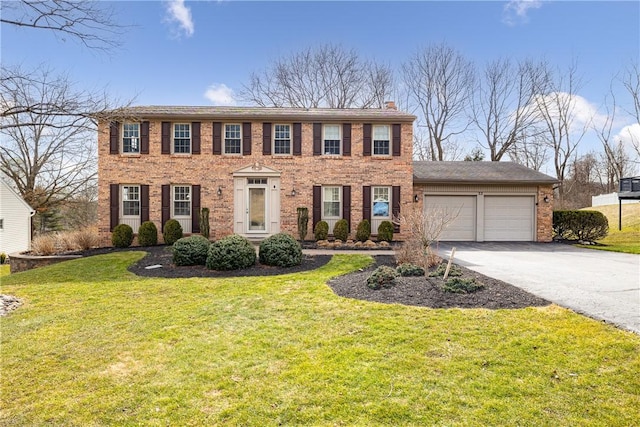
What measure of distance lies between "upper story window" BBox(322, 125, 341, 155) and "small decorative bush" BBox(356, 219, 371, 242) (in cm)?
306

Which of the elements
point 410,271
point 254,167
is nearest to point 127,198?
point 254,167

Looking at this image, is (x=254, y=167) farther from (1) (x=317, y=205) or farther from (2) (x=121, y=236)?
(2) (x=121, y=236)

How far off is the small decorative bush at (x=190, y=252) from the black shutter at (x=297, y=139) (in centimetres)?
621

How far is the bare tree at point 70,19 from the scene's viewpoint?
15.9 ft

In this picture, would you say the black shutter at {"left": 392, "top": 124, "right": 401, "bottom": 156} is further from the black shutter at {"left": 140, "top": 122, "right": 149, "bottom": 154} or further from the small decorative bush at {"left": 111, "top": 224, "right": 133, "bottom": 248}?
the small decorative bush at {"left": 111, "top": 224, "right": 133, "bottom": 248}

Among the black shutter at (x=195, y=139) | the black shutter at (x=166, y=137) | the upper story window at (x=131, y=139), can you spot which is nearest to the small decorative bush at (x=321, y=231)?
the black shutter at (x=195, y=139)

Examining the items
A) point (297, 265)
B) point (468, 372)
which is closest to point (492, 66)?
point (297, 265)

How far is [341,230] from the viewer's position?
12.7m

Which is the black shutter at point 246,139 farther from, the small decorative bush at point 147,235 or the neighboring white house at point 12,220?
the neighboring white house at point 12,220

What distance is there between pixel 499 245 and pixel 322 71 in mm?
17248

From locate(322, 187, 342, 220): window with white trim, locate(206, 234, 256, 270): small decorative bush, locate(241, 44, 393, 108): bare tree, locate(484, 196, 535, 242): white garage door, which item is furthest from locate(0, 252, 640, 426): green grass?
locate(241, 44, 393, 108): bare tree

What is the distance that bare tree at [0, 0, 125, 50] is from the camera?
15.9 feet

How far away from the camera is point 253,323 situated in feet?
14.2

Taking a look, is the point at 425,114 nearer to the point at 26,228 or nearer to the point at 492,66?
the point at 492,66
